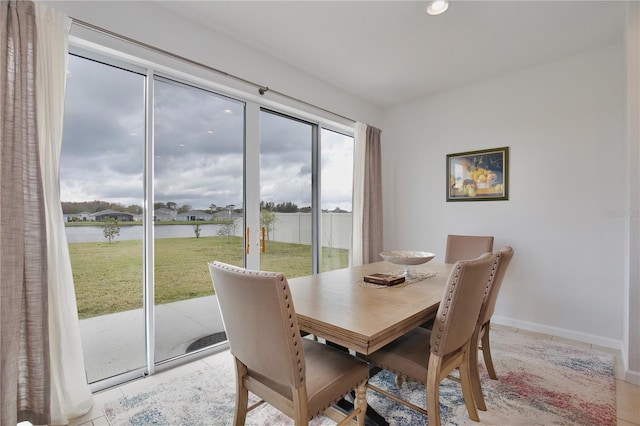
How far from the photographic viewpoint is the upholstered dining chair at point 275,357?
1.14m

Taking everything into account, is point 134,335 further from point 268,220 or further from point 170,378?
point 268,220

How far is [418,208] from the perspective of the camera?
4082mm

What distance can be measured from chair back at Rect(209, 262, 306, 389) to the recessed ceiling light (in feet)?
7.35

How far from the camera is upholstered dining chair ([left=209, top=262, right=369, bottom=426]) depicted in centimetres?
114

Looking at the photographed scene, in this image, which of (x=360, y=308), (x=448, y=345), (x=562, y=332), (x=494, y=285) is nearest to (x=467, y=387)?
(x=448, y=345)

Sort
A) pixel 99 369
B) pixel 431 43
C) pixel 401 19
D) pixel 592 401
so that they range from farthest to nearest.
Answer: pixel 431 43, pixel 401 19, pixel 99 369, pixel 592 401

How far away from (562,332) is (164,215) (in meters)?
3.84

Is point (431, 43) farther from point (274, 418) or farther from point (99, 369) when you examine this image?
point (99, 369)

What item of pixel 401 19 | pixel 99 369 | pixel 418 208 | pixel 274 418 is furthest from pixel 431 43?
pixel 99 369

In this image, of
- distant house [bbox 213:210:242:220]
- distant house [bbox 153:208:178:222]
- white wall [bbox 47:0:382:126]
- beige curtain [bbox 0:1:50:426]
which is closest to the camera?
beige curtain [bbox 0:1:50:426]

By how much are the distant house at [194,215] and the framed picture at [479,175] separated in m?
2.81

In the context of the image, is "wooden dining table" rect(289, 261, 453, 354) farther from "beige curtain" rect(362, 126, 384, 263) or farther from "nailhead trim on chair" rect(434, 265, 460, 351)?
"beige curtain" rect(362, 126, 384, 263)

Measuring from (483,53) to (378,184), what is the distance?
1.79 m

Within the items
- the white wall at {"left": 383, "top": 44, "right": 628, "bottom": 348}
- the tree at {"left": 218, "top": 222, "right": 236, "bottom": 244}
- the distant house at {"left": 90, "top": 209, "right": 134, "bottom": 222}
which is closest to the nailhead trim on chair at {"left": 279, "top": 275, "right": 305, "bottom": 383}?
the distant house at {"left": 90, "top": 209, "right": 134, "bottom": 222}
